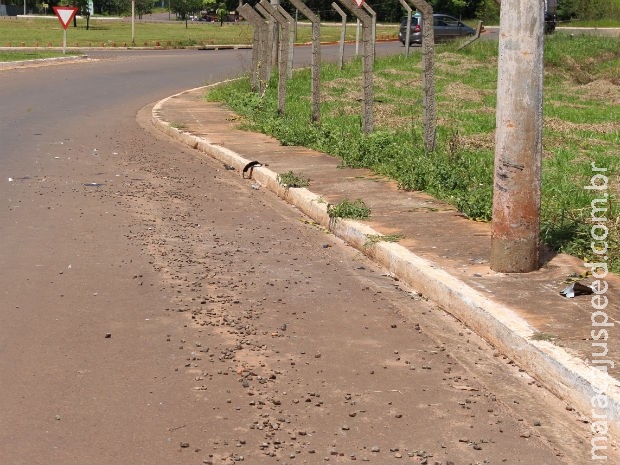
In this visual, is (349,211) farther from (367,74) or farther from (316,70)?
(316,70)

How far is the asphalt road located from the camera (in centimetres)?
488

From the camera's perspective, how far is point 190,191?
11836 millimetres

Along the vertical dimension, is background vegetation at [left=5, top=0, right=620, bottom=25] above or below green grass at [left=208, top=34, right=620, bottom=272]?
above

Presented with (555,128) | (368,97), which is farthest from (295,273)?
(555,128)

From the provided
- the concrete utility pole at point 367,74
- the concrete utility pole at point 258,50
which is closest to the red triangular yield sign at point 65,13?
the concrete utility pole at point 258,50

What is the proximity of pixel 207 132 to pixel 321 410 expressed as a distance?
12208mm

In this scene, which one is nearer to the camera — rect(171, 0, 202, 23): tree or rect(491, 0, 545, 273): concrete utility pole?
rect(491, 0, 545, 273): concrete utility pole

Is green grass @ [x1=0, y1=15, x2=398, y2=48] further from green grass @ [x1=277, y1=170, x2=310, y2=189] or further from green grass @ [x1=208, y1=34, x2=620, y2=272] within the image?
green grass @ [x1=277, y1=170, x2=310, y2=189]

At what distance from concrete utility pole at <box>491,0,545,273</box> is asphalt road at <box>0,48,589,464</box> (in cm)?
74

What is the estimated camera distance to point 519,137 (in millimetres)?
7500

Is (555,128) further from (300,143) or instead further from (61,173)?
(61,173)

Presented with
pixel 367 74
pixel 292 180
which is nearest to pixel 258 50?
pixel 367 74

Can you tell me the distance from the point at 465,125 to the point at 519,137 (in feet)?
Answer: 30.6

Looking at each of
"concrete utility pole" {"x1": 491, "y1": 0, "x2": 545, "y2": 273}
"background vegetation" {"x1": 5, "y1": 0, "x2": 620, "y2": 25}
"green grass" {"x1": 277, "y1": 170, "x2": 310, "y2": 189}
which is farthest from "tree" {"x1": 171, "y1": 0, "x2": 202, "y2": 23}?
"concrete utility pole" {"x1": 491, "y1": 0, "x2": 545, "y2": 273}
